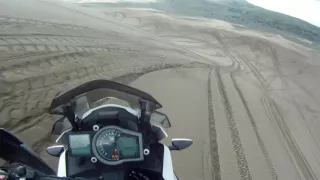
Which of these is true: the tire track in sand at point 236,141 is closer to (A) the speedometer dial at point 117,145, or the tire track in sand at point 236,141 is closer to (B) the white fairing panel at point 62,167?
(A) the speedometer dial at point 117,145

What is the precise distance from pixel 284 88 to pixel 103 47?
165 inches

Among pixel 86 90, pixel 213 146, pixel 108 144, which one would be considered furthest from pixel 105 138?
pixel 213 146

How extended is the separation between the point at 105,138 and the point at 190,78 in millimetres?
5553

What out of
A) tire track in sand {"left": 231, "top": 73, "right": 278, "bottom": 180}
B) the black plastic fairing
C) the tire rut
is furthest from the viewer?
the tire rut

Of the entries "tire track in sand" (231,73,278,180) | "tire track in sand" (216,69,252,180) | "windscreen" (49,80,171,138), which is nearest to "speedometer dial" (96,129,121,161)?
"windscreen" (49,80,171,138)

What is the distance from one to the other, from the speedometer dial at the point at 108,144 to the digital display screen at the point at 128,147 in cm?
4

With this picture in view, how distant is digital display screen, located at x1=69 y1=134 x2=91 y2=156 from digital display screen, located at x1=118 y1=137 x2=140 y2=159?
0.76 ft

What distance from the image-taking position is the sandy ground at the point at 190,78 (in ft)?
17.8

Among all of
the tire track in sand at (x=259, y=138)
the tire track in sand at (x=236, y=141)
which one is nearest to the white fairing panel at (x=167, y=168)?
the tire track in sand at (x=236, y=141)

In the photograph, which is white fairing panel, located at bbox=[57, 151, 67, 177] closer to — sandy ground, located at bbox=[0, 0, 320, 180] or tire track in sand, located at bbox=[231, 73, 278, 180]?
sandy ground, located at bbox=[0, 0, 320, 180]

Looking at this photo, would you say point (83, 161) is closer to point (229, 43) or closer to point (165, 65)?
point (165, 65)

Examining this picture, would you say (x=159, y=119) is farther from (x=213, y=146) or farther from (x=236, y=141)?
(x=236, y=141)

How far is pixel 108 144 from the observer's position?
287 centimetres

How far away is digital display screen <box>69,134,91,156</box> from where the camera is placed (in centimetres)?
286
